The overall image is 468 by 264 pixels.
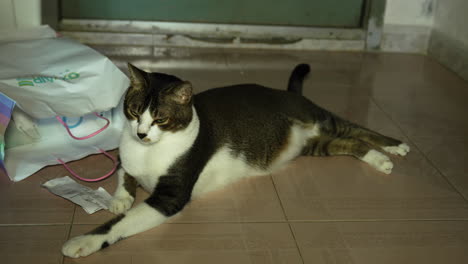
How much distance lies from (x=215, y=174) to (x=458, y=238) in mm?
910

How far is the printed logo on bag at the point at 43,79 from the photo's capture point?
5.95 ft

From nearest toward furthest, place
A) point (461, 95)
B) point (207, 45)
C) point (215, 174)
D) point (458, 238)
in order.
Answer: point (458, 238)
point (215, 174)
point (461, 95)
point (207, 45)

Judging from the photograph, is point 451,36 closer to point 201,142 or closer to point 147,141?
point 201,142

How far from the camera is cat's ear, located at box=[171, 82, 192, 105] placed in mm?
1588

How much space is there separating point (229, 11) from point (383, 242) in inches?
87.5

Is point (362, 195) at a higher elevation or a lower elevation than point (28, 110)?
lower

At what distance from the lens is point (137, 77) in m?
1.64

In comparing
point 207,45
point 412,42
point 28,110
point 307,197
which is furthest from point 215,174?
point 412,42

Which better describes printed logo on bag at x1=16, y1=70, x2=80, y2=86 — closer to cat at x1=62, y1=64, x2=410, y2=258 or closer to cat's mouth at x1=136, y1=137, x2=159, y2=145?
cat at x1=62, y1=64, x2=410, y2=258

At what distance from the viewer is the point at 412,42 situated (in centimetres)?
359

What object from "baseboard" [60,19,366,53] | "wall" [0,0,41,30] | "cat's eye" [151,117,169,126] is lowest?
"baseboard" [60,19,366,53]

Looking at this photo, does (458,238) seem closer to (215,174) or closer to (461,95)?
(215,174)

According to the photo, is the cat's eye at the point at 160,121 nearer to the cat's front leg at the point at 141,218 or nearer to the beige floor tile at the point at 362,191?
the cat's front leg at the point at 141,218


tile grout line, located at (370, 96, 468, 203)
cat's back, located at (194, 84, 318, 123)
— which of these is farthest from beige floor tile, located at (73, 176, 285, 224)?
tile grout line, located at (370, 96, 468, 203)
